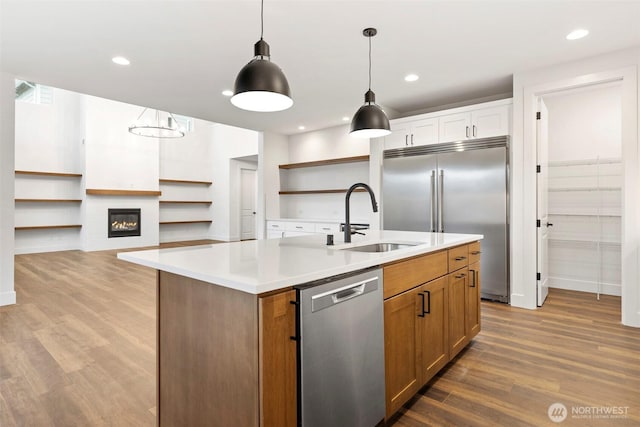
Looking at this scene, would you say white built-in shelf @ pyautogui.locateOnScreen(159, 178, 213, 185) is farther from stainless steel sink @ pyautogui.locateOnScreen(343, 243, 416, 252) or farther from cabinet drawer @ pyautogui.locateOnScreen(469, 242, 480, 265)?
cabinet drawer @ pyautogui.locateOnScreen(469, 242, 480, 265)

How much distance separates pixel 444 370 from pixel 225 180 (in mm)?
8497

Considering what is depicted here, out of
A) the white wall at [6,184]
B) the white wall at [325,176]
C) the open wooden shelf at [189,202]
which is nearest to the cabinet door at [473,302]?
the white wall at [325,176]

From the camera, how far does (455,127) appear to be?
4266mm

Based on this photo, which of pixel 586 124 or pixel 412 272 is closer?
pixel 412 272

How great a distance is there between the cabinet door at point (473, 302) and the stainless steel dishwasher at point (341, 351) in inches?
48.9

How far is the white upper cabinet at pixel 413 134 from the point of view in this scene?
446cm

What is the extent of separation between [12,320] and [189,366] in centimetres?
298

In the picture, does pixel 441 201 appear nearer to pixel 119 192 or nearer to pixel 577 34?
pixel 577 34

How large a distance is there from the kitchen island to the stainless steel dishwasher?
44 millimetres

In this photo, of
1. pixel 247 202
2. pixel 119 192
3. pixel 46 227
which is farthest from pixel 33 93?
pixel 247 202

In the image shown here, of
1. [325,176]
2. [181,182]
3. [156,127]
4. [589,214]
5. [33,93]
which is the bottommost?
[589,214]

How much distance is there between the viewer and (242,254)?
1734 millimetres

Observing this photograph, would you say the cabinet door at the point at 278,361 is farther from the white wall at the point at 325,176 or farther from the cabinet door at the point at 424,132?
the white wall at the point at 325,176

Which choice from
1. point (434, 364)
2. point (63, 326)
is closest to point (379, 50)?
point (434, 364)
